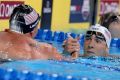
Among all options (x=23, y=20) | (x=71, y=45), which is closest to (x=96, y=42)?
(x=71, y=45)

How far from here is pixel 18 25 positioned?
539 centimetres

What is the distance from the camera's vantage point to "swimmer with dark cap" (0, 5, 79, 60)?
207 inches

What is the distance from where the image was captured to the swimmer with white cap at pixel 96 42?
20.1 feet

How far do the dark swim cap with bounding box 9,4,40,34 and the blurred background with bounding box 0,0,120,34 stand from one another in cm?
232

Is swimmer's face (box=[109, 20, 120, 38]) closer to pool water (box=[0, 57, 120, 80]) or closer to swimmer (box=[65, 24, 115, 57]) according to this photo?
swimmer (box=[65, 24, 115, 57])

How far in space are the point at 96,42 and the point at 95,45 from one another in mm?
→ 86

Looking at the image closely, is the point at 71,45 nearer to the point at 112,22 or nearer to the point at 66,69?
the point at 66,69

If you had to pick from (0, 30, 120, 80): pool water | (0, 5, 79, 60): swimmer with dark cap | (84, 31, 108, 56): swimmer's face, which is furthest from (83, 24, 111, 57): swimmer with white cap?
(0, 5, 79, 60): swimmer with dark cap

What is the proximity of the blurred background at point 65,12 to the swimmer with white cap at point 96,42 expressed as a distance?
71.1 inches

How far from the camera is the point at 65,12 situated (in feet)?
29.8

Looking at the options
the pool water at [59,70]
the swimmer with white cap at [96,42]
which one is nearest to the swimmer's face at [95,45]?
the swimmer with white cap at [96,42]

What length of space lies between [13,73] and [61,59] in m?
1.11

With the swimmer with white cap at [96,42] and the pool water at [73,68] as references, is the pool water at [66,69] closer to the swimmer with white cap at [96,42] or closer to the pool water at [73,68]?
the pool water at [73,68]

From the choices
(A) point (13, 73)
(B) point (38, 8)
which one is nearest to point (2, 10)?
(B) point (38, 8)
